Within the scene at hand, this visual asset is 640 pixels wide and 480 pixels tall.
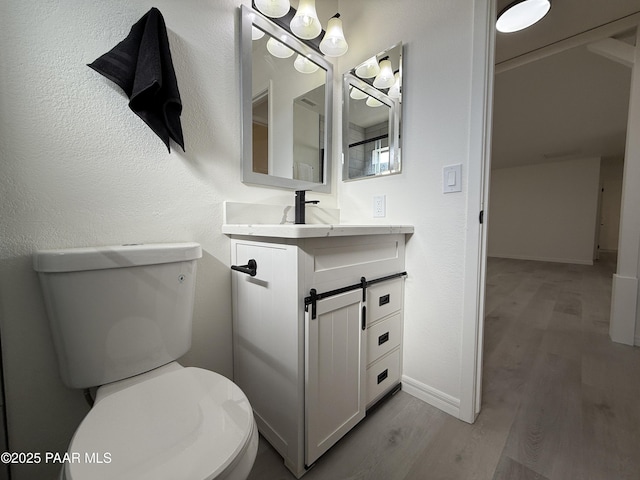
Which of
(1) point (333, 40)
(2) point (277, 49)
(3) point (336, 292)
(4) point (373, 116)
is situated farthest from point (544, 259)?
(2) point (277, 49)

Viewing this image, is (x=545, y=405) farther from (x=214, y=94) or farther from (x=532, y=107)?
(x=532, y=107)

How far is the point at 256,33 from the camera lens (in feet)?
4.05

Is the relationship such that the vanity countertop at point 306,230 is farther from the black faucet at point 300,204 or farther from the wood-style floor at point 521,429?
the wood-style floor at point 521,429

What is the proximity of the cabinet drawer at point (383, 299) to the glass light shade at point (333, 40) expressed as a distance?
4.28 ft

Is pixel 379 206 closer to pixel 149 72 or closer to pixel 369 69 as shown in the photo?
pixel 369 69

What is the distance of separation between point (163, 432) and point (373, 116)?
5.30 feet

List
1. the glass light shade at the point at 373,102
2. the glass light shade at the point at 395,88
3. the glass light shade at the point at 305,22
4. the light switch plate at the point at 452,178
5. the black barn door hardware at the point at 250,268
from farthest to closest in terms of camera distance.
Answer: the glass light shade at the point at 373,102 < the glass light shade at the point at 395,88 < the glass light shade at the point at 305,22 < the light switch plate at the point at 452,178 < the black barn door hardware at the point at 250,268

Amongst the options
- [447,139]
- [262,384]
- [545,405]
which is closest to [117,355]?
[262,384]

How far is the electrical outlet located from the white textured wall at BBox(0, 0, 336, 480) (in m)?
0.86

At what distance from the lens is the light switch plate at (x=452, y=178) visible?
1129mm

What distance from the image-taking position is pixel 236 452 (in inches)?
20.1

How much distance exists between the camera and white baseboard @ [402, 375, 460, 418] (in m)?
1.19

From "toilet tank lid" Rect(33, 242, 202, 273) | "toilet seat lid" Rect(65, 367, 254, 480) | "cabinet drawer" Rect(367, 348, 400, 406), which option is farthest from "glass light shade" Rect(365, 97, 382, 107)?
"toilet seat lid" Rect(65, 367, 254, 480)

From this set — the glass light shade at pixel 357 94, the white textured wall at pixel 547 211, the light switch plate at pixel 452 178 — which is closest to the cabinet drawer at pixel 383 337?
the light switch plate at pixel 452 178
